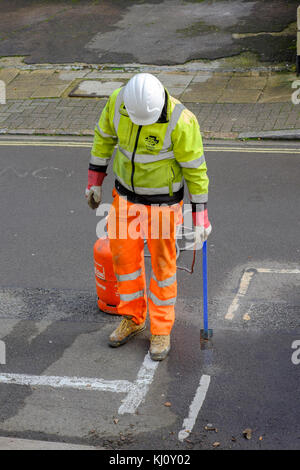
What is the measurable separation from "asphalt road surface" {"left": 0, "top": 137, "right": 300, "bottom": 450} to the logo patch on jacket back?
1695 mm

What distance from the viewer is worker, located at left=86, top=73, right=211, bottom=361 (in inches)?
192

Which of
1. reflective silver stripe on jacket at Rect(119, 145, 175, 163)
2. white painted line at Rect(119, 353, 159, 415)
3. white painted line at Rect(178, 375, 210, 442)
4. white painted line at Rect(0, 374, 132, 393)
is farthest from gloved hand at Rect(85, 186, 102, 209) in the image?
white painted line at Rect(178, 375, 210, 442)

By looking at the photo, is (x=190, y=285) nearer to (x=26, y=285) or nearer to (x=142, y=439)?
(x=26, y=285)

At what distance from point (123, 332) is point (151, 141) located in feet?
5.40

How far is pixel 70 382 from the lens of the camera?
5152mm

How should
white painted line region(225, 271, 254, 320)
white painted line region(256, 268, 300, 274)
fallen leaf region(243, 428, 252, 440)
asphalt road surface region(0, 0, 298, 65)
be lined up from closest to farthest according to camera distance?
fallen leaf region(243, 428, 252, 440)
white painted line region(225, 271, 254, 320)
white painted line region(256, 268, 300, 274)
asphalt road surface region(0, 0, 298, 65)

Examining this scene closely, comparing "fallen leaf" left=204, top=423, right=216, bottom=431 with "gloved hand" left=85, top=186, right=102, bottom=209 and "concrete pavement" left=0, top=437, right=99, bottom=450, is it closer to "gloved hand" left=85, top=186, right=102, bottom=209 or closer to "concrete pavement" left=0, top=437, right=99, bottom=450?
"concrete pavement" left=0, top=437, right=99, bottom=450

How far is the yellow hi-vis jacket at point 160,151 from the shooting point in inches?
193

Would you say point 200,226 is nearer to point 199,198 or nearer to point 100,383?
point 199,198

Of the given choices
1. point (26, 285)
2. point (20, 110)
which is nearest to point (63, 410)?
point (26, 285)

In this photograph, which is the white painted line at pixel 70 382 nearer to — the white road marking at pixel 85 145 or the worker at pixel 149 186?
the worker at pixel 149 186
